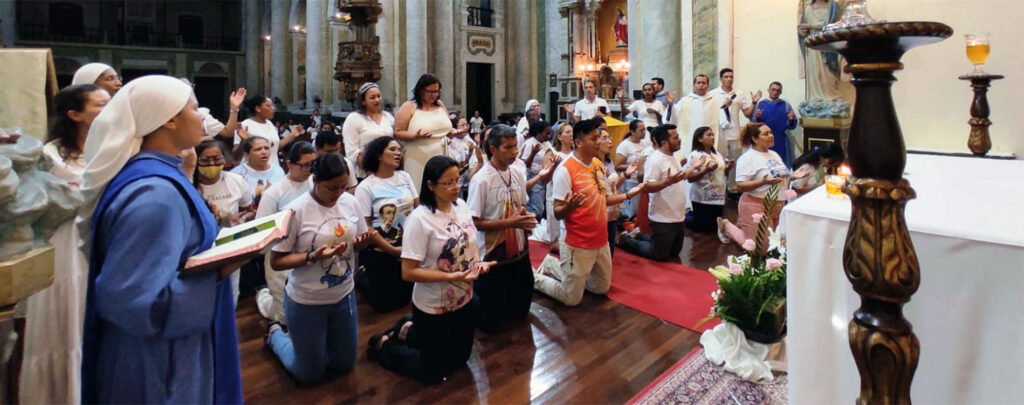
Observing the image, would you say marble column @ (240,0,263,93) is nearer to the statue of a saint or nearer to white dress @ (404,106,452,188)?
white dress @ (404,106,452,188)

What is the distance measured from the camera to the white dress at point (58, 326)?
216cm

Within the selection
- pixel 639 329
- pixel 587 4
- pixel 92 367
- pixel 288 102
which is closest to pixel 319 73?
pixel 288 102

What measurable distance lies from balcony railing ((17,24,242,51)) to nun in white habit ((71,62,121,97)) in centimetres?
2834

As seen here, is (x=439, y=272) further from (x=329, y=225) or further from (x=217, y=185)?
(x=217, y=185)

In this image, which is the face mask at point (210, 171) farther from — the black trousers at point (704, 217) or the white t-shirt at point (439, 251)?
the black trousers at point (704, 217)

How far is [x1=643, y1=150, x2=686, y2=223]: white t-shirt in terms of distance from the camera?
561cm

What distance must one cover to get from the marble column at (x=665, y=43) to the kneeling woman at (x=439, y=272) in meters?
7.45

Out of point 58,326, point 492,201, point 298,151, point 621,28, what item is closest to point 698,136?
point 492,201

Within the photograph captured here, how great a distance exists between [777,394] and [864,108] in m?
2.20

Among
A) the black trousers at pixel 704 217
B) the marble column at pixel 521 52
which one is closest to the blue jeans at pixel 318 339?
the black trousers at pixel 704 217

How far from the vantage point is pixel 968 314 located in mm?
1619

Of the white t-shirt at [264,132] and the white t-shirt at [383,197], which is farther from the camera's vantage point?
the white t-shirt at [264,132]

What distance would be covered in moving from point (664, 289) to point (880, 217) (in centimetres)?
362

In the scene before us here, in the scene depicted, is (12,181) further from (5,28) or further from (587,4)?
(5,28)
